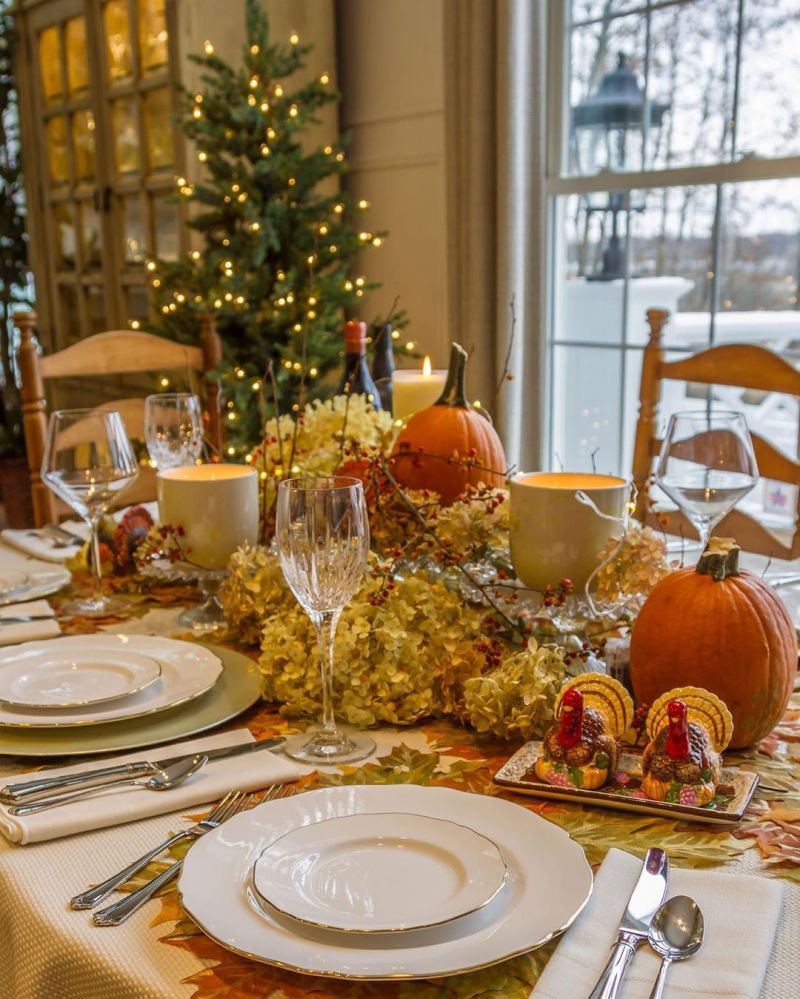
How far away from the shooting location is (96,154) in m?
4.25

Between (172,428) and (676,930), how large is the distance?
988 mm

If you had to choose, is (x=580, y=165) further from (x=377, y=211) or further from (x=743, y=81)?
(x=377, y=211)

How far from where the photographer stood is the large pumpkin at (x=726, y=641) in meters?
0.82

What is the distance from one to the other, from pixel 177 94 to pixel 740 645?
3.40m

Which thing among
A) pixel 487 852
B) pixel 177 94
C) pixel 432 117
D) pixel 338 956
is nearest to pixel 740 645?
pixel 487 852

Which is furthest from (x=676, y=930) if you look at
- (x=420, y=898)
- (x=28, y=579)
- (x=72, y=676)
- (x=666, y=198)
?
(x=666, y=198)

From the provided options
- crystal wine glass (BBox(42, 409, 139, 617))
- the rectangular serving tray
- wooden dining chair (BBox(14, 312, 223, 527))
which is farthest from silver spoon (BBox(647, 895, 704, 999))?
wooden dining chair (BBox(14, 312, 223, 527))

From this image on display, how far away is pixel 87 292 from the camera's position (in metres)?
4.58

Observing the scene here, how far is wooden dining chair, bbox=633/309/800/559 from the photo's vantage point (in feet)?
5.29

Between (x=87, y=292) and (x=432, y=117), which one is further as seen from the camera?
(x=87, y=292)

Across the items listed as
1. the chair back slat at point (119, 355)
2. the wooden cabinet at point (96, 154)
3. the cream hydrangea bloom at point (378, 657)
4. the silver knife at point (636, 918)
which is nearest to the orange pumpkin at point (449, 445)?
the cream hydrangea bloom at point (378, 657)

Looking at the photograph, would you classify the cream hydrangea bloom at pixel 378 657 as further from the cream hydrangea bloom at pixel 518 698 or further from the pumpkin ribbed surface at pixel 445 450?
the pumpkin ribbed surface at pixel 445 450

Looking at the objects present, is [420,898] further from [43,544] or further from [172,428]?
[43,544]

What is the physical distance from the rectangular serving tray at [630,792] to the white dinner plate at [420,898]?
0.06 meters
